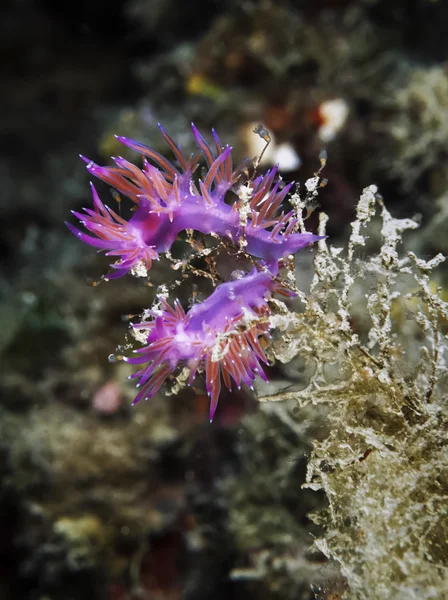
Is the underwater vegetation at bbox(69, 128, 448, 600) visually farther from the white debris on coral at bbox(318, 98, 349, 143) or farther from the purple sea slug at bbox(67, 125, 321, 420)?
the white debris on coral at bbox(318, 98, 349, 143)

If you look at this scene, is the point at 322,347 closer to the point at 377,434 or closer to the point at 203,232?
the point at 377,434

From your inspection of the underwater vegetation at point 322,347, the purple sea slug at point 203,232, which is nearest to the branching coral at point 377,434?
the underwater vegetation at point 322,347

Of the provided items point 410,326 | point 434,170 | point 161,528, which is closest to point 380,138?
point 434,170

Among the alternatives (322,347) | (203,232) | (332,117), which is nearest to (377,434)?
(322,347)

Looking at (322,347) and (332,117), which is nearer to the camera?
(322,347)

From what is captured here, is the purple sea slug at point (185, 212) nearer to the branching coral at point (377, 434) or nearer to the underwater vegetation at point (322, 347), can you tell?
the underwater vegetation at point (322, 347)

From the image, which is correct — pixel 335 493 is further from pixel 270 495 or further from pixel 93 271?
pixel 93 271

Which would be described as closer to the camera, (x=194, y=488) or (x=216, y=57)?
(x=194, y=488)

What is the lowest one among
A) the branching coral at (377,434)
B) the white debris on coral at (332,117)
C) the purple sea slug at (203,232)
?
the branching coral at (377,434)

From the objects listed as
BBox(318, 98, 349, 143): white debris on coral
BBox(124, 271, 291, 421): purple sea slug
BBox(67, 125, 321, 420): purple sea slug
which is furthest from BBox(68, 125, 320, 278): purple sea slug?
BBox(318, 98, 349, 143): white debris on coral

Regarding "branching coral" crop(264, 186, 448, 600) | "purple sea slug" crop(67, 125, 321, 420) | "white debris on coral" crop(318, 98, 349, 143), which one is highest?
"white debris on coral" crop(318, 98, 349, 143)

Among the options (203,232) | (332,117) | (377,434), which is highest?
(332,117)
